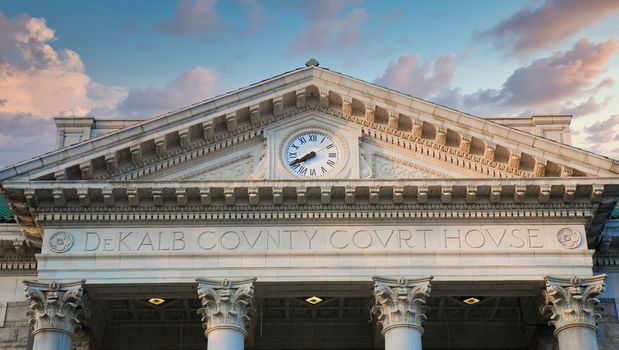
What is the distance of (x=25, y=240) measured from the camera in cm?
3600

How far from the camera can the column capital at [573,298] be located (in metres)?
32.8

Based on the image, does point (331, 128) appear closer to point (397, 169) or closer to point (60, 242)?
point (397, 169)

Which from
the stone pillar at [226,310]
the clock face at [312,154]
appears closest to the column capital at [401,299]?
the stone pillar at [226,310]

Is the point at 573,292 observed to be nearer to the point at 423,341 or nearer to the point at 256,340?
the point at 423,341

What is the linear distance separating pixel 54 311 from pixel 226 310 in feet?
15.7

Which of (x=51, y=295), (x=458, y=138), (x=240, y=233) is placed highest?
(x=458, y=138)

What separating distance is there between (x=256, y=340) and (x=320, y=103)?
8.20 metres

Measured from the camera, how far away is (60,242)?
33812mm

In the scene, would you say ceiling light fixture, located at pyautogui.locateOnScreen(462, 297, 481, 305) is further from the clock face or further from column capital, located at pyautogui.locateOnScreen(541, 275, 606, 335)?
the clock face

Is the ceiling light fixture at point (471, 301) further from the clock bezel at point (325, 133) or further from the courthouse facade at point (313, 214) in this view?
the clock bezel at point (325, 133)

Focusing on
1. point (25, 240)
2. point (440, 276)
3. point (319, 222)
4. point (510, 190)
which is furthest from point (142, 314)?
point (510, 190)

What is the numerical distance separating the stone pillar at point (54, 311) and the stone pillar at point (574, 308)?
1336 cm

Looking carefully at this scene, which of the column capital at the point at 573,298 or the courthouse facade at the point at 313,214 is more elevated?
the courthouse facade at the point at 313,214

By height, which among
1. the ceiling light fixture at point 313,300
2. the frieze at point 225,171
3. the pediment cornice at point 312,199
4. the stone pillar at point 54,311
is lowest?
the stone pillar at point 54,311
